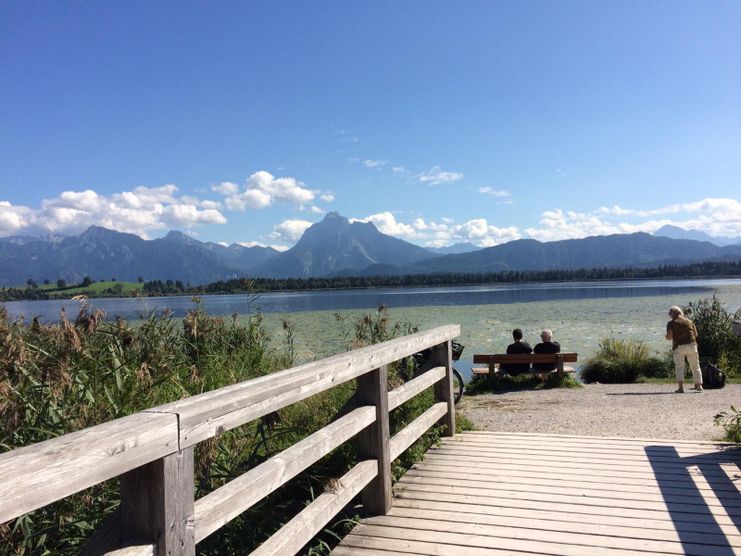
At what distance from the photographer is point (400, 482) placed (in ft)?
13.9

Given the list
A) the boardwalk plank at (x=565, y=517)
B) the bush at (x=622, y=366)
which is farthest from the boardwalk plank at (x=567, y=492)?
the bush at (x=622, y=366)

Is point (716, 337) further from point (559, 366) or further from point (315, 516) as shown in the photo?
point (315, 516)

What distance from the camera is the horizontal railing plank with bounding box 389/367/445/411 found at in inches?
159

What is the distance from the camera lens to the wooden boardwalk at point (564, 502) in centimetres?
311

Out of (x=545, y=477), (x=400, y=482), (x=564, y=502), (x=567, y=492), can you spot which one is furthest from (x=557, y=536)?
(x=400, y=482)

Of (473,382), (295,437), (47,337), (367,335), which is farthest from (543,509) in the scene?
(473,382)

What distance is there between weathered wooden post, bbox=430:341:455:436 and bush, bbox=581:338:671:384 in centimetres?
917

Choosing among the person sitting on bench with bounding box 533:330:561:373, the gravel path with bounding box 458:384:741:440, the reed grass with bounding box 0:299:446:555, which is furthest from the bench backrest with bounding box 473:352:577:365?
the reed grass with bounding box 0:299:446:555

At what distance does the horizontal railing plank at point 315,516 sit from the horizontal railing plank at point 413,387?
1.83 ft

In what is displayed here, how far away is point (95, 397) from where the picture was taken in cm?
344

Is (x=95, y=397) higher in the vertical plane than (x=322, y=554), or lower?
higher

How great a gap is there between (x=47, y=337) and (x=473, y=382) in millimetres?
8773

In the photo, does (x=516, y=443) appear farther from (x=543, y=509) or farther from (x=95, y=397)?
(x=95, y=397)

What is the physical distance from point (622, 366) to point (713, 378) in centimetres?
261
